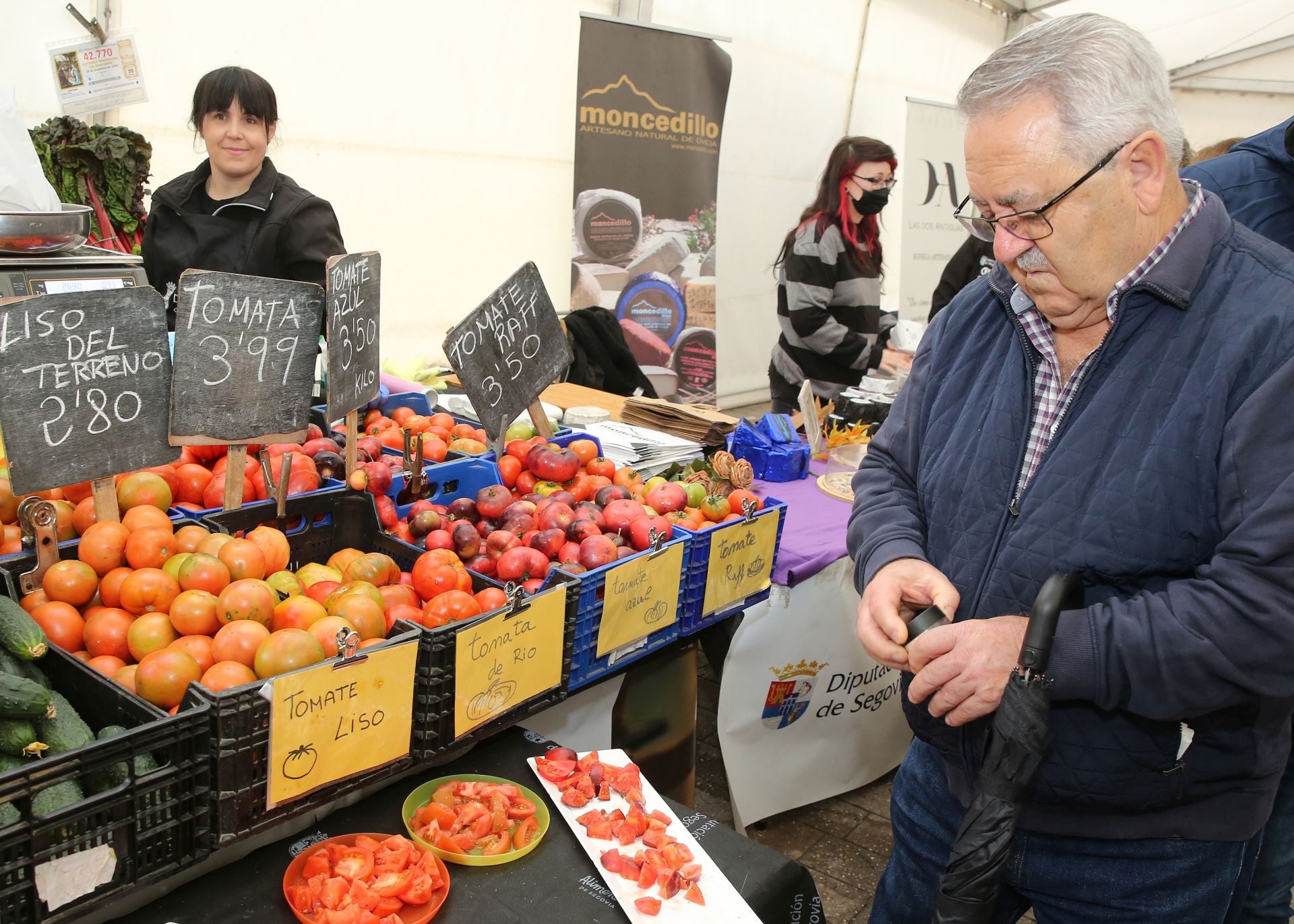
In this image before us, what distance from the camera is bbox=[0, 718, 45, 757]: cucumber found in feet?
4.10

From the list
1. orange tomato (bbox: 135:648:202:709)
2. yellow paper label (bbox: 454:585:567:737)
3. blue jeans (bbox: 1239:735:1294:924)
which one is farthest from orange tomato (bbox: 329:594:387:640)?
blue jeans (bbox: 1239:735:1294:924)

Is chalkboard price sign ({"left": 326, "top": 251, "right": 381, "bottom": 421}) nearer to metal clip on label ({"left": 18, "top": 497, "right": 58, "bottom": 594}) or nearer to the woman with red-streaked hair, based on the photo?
metal clip on label ({"left": 18, "top": 497, "right": 58, "bottom": 594})

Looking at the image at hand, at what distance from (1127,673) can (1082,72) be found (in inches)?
31.8

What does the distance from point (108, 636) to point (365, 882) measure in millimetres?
590

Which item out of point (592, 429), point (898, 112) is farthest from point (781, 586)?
point (898, 112)

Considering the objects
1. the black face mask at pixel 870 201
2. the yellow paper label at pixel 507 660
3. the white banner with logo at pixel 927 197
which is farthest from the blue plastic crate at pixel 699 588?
the white banner with logo at pixel 927 197

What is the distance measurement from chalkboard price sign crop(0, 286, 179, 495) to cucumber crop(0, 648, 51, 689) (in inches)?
13.3

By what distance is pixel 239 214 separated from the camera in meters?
3.46

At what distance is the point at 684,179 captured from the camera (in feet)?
21.7

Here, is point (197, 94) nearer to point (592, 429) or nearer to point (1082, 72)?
point (592, 429)

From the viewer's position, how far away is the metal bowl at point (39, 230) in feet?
7.11

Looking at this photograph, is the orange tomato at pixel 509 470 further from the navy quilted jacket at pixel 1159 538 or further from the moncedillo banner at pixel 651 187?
the moncedillo banner at pixel 651 187

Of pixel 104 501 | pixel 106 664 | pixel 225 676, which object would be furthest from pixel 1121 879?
pixel 104 501

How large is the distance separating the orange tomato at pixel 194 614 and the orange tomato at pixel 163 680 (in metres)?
0.13
